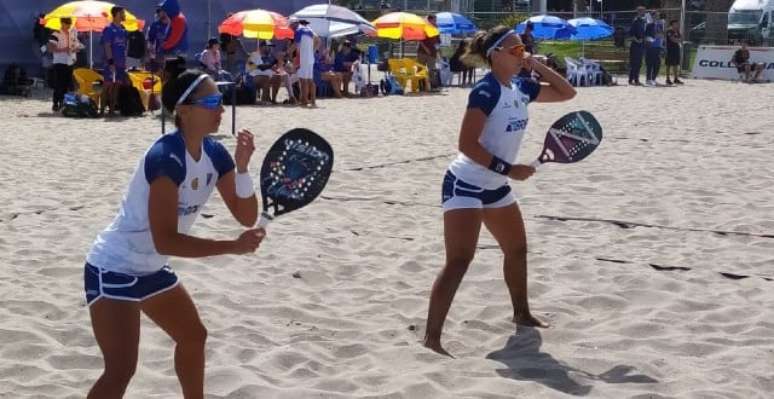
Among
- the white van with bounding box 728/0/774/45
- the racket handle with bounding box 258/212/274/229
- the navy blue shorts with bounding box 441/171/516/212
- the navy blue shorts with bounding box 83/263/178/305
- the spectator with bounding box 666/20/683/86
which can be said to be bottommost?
the navy blue shorts with bounding box 83/263/178/305

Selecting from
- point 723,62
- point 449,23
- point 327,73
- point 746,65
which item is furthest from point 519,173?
Answer: point 723,62

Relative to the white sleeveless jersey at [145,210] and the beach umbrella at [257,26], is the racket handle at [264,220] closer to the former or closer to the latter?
the white sleeveless jersey at [145,210]

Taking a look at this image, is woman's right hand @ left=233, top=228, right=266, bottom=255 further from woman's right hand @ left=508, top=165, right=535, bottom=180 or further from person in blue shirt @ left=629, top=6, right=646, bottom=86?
person in blue shirt @ left=629, top=6, right=646, bottom=86

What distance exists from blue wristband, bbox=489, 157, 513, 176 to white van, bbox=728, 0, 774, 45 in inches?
1421

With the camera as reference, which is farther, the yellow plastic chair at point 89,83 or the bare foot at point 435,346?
the yellow plastic chair at point 89,83

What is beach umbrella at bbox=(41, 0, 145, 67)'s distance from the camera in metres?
18.5

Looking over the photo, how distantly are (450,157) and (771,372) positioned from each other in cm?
790

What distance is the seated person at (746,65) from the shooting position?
30.4m

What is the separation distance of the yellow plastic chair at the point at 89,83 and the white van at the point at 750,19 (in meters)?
27.2

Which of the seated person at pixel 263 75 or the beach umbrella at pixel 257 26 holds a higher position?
the beach umbrella at pixel 257 26

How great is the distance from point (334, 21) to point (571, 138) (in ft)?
63.1

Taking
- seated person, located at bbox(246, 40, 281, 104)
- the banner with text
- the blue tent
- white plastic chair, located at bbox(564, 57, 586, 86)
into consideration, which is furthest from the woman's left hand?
the banner with text

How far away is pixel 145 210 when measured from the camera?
367 cm

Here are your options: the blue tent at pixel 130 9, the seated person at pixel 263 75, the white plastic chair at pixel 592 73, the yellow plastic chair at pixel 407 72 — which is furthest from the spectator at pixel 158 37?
the white plastic chair at pixel 592 73
